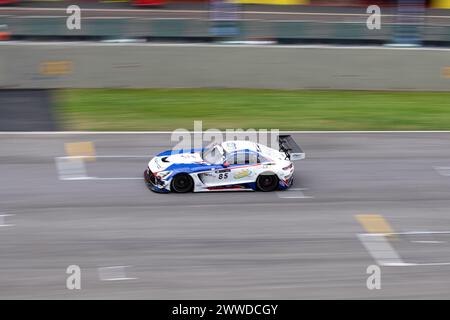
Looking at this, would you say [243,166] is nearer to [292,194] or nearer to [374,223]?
[292,194]

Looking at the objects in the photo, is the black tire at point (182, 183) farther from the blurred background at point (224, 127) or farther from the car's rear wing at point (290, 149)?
the car's rear wing at point (290, 149)

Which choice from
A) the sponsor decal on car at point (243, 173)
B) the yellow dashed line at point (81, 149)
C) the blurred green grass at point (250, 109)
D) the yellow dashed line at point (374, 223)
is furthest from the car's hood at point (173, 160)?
the blurred green grass at point (250, 109)

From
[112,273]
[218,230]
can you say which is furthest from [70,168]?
[112,273]

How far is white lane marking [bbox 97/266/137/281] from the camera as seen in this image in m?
13.7

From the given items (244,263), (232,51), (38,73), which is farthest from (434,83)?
(244,263)

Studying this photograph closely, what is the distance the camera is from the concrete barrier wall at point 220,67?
26.5 meters

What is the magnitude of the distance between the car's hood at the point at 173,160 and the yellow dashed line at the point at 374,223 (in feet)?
12.5

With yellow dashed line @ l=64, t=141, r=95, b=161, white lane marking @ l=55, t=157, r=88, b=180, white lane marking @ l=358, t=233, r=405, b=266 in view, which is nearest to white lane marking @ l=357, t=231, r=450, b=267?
white lane marking @ l=358, t=233, r=405, b=266

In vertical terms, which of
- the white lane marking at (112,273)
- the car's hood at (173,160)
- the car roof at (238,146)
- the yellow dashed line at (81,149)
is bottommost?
the white lane marking at (112,273)

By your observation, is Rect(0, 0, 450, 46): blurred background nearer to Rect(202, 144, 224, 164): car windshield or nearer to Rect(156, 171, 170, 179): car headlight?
Rect(202, 144, 224, 164): car windshield

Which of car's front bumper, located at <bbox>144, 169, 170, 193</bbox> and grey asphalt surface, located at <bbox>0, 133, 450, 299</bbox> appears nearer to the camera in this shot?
grey asphalt surface, located at <bbox>0, 133, 450, 299</bbox>

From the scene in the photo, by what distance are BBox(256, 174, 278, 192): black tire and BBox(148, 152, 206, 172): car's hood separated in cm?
136

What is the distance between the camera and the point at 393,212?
A: 1730cm
